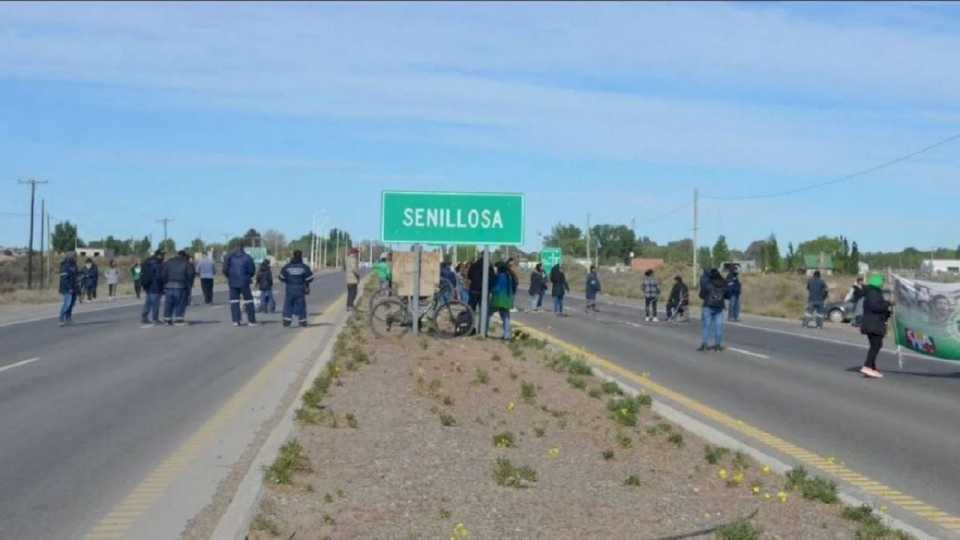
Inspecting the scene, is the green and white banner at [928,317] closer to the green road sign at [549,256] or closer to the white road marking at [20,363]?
the white road marking at [20,363]

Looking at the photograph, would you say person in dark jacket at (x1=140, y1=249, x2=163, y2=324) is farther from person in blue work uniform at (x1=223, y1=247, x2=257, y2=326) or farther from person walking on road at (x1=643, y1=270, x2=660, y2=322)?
person walking on road at (x1=643, y1=270, x2=660, y2=322)

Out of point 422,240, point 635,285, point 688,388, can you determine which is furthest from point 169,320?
point 635,285

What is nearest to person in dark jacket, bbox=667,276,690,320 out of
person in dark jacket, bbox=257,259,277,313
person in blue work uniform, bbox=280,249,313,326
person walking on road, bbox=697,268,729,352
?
person in dark jacket, bbox=257,259,277,313

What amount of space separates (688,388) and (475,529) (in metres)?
10.5

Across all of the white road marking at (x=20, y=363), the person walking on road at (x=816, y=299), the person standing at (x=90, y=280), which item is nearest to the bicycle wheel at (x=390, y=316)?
the white road marking at (x=20, y=363)

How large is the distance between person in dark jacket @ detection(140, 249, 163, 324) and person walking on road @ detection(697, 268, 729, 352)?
1160 cm

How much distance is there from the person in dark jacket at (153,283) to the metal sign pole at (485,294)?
7.55 m

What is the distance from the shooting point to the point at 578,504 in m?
8.33

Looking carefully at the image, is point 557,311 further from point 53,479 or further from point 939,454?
point 53,479

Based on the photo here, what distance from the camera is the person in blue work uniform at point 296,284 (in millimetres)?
26159

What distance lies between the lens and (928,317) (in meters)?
21.4

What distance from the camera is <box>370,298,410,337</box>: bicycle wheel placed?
82.0ft

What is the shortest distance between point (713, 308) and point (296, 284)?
8.67m

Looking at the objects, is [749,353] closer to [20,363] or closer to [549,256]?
[20,363]
